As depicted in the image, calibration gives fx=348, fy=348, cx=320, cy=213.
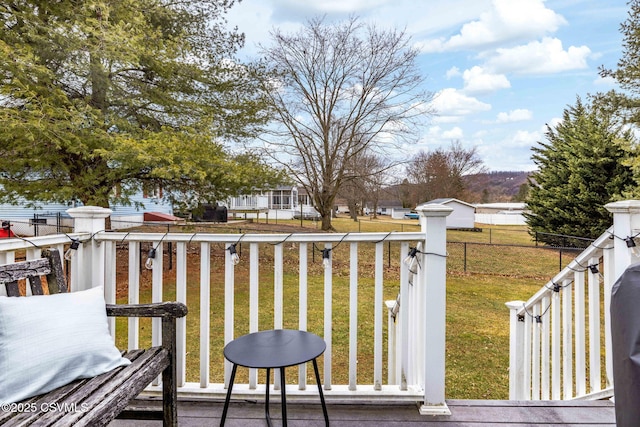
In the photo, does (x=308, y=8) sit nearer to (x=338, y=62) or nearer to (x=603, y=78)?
(x=338, y=62)

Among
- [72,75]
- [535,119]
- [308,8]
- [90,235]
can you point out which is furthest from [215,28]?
[535,119]

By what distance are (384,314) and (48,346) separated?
5.01 metres

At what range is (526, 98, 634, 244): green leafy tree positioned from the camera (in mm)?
11164

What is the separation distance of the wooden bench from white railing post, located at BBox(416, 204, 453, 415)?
1.23 m

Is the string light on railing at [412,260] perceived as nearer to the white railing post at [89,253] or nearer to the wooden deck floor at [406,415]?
the wooden deck floor at [406,415]

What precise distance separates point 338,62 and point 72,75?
7554 mm

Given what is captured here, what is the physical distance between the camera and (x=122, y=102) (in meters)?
6.32

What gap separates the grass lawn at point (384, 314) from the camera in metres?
3.61

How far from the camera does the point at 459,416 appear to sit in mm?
1842

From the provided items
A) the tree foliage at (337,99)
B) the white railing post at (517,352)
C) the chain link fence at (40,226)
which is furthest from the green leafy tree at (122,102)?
the chain link fence at (40,226)

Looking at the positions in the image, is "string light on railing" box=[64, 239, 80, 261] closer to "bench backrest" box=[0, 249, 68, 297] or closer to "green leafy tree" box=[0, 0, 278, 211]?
"bench backrest" box=[0, 249, 68, 297]

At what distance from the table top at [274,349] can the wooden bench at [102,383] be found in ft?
0.96

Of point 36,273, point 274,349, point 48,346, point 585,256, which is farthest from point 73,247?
point 585,256

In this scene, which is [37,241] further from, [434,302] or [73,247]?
[434,302]
